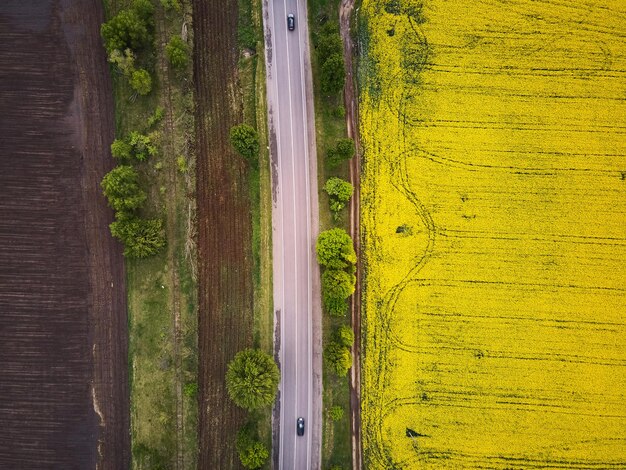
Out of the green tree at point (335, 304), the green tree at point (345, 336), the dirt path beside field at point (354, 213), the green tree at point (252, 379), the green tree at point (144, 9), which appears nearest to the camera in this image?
the green tree at point (252, 379)

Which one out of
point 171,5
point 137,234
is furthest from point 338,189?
point 171,5

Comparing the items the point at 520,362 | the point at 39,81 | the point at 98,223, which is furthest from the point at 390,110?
the point at 39,81

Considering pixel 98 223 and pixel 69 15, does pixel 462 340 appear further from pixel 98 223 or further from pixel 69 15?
pixel 69 15

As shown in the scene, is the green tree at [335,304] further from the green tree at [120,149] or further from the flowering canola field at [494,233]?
the green tree at [120,149]

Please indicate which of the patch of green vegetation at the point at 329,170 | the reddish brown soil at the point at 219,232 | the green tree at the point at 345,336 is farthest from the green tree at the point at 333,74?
the green tree at the point at 345,336

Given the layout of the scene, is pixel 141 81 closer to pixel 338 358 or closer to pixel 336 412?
pixel 338 358
